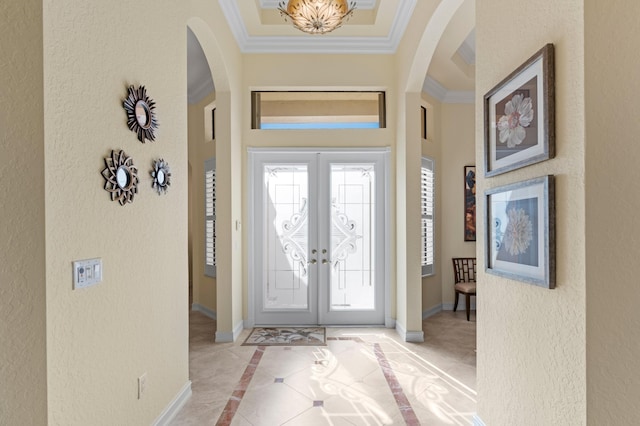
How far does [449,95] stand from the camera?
5.23 meters

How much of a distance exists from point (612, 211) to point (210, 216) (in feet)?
15.1

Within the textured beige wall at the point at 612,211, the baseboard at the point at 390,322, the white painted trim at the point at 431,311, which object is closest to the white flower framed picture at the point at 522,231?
the textured beige wall at the point at 612,211

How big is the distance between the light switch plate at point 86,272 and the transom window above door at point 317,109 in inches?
128

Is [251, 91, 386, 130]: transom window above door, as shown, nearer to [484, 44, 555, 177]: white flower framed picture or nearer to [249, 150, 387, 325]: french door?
[249, 150, 387, 325]: french door

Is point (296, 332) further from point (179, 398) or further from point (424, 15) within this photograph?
point (424, 15)

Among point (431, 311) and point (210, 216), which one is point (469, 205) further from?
point (210, 216)

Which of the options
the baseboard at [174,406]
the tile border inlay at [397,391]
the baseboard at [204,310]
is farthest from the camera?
the baseboard at [204,310]

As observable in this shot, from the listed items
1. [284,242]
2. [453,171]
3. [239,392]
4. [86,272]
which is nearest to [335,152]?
[284,242]

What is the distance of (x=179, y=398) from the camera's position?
2549 millimetres

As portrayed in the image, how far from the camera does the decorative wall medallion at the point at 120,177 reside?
1715 millimetres

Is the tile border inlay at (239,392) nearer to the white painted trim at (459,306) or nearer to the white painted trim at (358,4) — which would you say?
the white painted trim at (459,306)

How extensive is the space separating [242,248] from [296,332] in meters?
1.28

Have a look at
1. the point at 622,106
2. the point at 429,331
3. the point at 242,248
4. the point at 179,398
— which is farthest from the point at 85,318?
the point at 429,331

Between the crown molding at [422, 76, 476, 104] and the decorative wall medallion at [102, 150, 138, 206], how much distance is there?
4335 mm
